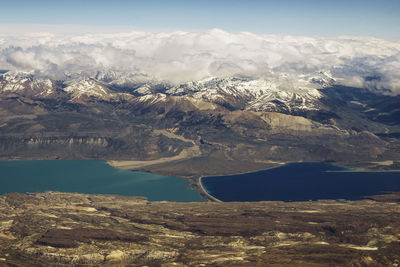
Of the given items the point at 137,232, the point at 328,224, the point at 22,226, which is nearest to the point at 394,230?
the point at 328,224

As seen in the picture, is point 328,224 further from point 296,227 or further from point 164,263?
point 164,263

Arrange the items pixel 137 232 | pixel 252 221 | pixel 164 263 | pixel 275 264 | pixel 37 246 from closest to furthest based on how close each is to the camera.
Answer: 1. pixel 275 264
2. pixel 164 263
3. pixel 37 246
4. pixel 137 232
5. pixel 252 221

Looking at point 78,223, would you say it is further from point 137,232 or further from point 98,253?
point 98,253

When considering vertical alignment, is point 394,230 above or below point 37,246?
above

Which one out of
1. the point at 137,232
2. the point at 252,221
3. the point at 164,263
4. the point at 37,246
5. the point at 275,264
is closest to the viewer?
the point at 275,264

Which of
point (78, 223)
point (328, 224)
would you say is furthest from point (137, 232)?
point (328, 224)

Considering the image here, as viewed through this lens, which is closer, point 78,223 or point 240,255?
point 240,255
